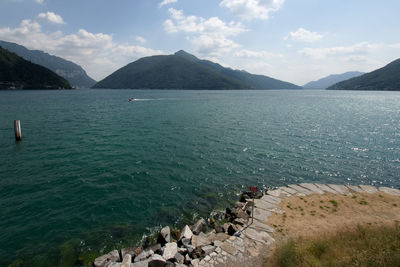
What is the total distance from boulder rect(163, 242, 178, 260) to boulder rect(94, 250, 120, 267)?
286cm

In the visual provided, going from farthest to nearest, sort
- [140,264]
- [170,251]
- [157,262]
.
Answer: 1. [170,251]
2. [140,264]
3. [157,262]

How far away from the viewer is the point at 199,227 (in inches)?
538

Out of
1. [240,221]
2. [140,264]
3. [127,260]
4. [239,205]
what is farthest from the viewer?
[239,205]

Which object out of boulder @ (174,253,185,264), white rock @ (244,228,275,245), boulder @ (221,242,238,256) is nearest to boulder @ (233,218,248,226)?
white rock @ (244,228,275,245)

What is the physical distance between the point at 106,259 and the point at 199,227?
19.6 ft

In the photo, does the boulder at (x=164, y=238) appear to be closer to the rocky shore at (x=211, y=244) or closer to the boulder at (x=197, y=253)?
the rocky shore at (x=211, y=244)

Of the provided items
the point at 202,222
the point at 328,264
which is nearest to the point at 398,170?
the point at 328,264

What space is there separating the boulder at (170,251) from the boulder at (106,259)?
2.86 m

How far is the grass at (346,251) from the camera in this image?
7.85 m

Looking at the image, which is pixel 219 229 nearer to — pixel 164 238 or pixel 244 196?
pixel 164 238

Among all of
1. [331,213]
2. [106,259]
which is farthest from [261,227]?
[106,259]

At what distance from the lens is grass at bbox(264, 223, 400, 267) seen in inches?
309

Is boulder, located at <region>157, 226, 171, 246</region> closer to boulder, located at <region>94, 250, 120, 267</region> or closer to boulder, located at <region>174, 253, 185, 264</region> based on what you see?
boulder, located at <region>174, 253, 185, 264</region>

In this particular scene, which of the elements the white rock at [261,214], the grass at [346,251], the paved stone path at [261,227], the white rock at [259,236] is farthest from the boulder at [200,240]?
the white rock at [261,214]
